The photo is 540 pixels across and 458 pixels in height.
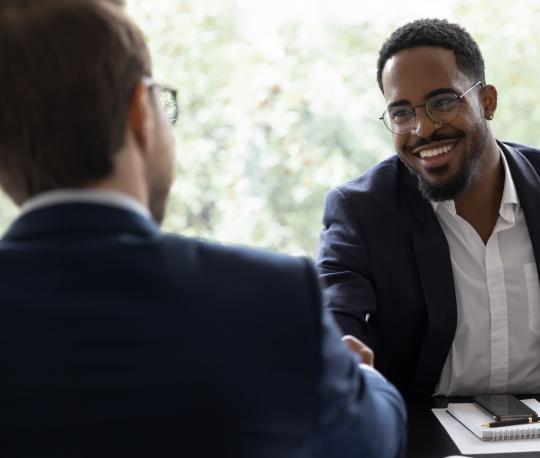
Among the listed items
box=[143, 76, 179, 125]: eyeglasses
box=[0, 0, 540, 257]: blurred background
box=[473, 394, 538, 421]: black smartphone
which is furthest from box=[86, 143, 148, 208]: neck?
box=[0, 0, 540, 257]: blurred background

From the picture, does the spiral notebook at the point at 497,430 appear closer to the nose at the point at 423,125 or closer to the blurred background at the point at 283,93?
the nose at the point at 423,125

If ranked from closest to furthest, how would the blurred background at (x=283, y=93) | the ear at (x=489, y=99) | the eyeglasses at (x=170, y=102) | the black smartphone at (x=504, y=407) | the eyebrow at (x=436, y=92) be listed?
1. the eyeglasses at (x=170, y=102)
2. the black smartphone at (x=504, y=407)
3. the eyebrow at (x=436, y=92)
4. the ear at (x=489, y=99)
5. the blurred background at (x=283, y=93)

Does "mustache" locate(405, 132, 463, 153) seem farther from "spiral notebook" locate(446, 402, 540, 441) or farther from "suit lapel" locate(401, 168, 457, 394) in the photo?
"spiral notebook" locate(446, 402, 540, 441)

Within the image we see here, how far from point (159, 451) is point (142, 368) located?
0.09m

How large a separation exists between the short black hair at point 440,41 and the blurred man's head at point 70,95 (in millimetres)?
1281

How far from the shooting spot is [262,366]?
2.86 ft

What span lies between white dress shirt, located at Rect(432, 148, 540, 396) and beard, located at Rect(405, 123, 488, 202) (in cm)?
4

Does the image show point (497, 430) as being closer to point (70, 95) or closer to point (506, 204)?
point (506, 204)

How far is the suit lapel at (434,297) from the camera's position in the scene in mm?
1920

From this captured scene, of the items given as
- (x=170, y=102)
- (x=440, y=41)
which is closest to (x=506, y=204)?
(x=440, y=41)

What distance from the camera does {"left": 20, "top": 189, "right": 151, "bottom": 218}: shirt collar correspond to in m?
0.89

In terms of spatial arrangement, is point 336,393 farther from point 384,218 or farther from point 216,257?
point 384,218

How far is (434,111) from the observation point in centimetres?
202

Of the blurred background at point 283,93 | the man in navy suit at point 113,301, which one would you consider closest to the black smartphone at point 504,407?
the man in navy suit at point 113,301
